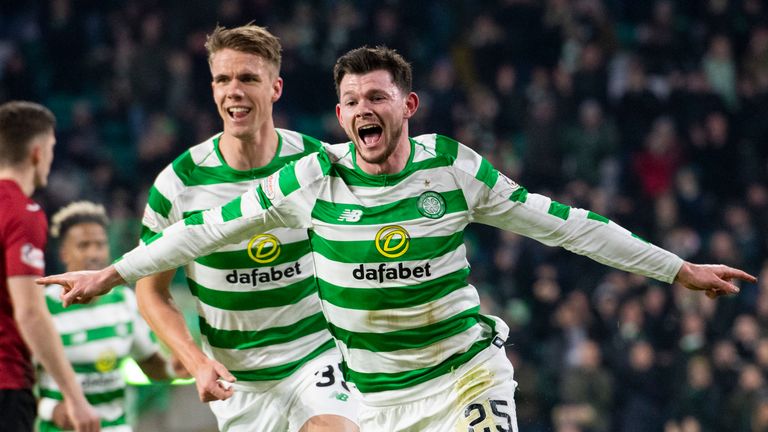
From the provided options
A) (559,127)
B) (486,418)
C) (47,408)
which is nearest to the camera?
(486,418)

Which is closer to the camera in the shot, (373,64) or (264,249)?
(373,64)

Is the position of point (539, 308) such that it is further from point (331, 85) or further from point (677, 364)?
point (331, 85)

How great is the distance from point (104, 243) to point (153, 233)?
1.64 metres

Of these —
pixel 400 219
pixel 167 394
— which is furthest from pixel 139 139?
pixel 400 219

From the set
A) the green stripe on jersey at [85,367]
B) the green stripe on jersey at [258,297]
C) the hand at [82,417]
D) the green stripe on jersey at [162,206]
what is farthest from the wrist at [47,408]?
the green stripe on jersey at [162,206]

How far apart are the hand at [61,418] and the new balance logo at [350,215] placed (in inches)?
88.9

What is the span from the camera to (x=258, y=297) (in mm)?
5086

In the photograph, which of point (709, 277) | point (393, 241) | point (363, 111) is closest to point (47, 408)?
point (393, 241)

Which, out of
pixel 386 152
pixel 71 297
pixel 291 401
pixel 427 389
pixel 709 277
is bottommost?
pixel 291 401

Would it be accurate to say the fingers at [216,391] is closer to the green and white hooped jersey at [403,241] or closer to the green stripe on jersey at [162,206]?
the green and white hooped jersey at [403,241]

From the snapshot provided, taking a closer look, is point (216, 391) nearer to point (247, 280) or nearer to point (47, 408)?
point (247, 280)

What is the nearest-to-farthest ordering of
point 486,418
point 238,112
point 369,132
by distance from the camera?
point 486,418
point 369,132
point 238,112

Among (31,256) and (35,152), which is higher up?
(35,152)

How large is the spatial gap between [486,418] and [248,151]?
5.40 feet
